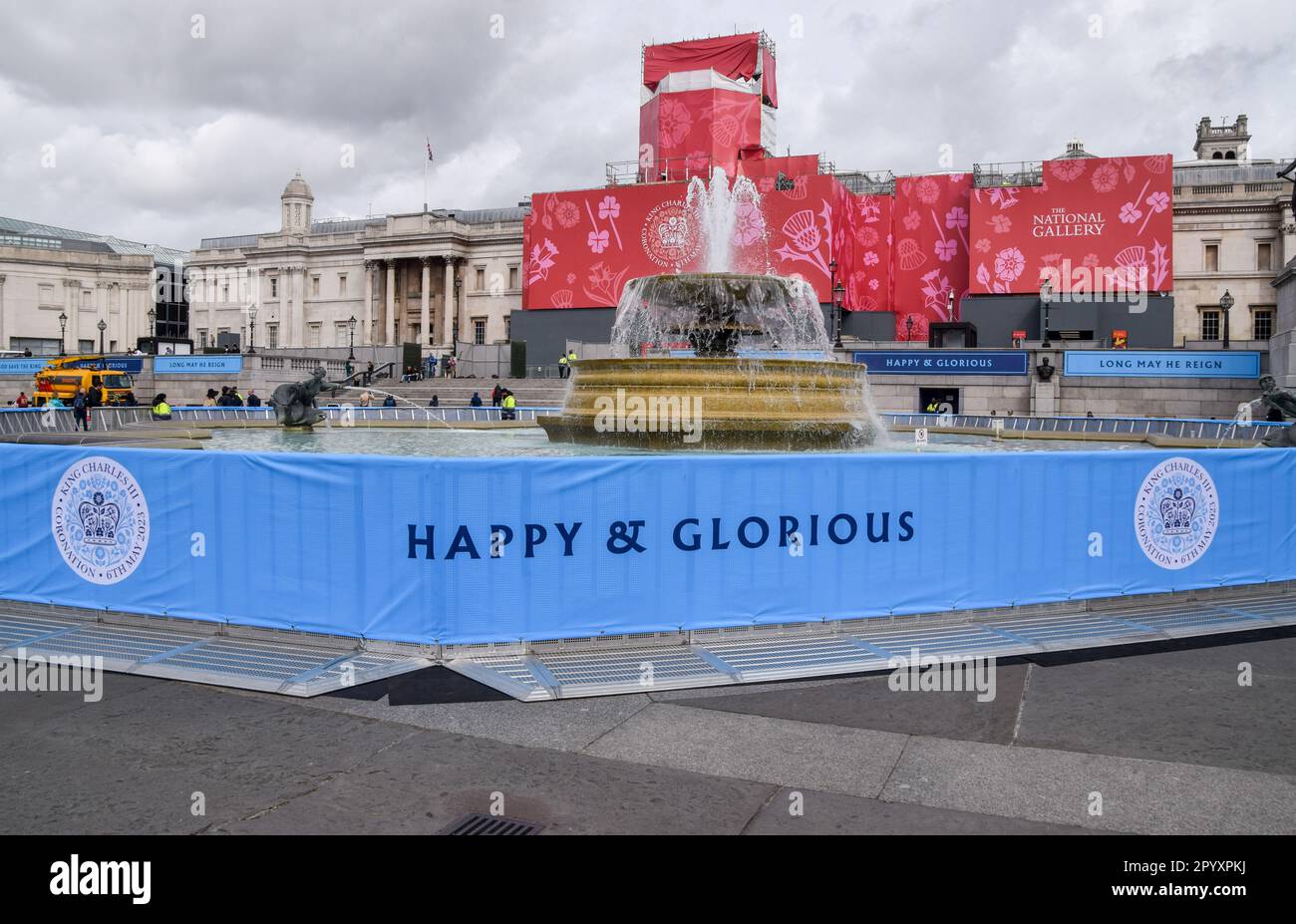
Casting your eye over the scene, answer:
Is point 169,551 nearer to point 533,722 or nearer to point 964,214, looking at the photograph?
point 533,722

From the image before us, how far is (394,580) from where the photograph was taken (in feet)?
23.1

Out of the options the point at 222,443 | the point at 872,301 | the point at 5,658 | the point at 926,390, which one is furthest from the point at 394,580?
the point at 872,301

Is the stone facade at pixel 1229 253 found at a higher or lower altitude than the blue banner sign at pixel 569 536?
higher

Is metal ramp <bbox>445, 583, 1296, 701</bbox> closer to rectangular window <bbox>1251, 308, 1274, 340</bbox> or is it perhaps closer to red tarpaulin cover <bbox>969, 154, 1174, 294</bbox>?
red tarpaulin cover <bbox>969, 154, 1174, 294</bbox>

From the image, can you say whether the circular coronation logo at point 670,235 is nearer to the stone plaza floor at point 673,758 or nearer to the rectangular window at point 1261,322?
the rectangular window at point 1261,322

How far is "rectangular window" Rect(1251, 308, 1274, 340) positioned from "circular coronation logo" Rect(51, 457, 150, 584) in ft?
225

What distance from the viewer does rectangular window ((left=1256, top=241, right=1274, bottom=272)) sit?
61.5 m

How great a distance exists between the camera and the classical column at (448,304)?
84938mm

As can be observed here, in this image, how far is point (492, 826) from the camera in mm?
4320

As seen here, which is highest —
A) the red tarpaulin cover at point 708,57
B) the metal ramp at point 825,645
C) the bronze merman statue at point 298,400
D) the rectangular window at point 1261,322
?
the red tarpaulin cover at point 708,57

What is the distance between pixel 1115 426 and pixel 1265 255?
154 ft

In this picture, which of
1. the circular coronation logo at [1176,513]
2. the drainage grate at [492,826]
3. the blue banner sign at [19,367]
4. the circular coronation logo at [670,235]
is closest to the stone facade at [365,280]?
the circular coronation logo at [670,235]

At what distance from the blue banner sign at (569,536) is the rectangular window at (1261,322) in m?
62.5
